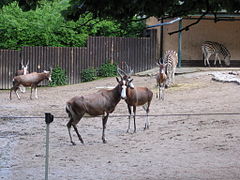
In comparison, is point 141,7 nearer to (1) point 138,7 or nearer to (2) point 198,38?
(1) point 138,7

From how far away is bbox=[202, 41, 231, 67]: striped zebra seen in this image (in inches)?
1143

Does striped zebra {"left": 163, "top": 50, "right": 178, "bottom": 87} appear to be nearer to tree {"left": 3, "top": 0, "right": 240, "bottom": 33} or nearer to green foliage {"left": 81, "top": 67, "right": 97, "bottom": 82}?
green foliage {"left": 81, "top": 67, "right": 97, "bottom": 82}

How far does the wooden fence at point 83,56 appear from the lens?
28.4m

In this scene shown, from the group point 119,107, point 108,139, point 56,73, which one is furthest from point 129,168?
point 56,73

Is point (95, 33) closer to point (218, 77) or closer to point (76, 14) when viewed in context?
point (218, 77)

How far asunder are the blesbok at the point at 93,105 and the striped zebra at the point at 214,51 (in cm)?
1641

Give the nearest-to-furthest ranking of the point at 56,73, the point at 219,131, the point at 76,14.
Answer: the point at 76,14, the point at 219,131, the point at 56,73

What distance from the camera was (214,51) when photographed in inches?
1145

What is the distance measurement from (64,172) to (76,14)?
4372mm

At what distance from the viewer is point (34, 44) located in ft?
98.1

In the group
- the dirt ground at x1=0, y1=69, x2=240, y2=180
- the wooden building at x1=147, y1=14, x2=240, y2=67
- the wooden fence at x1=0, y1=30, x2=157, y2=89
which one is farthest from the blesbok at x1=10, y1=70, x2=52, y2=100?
the wooden building at x1=147, y1=14, x2=240, y2=67

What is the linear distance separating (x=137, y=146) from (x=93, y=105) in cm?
148

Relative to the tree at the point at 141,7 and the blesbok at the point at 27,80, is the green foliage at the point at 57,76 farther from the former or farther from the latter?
the tree at the point at 141,7

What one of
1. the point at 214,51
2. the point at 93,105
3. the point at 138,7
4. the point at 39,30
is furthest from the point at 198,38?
the point at 138,7
